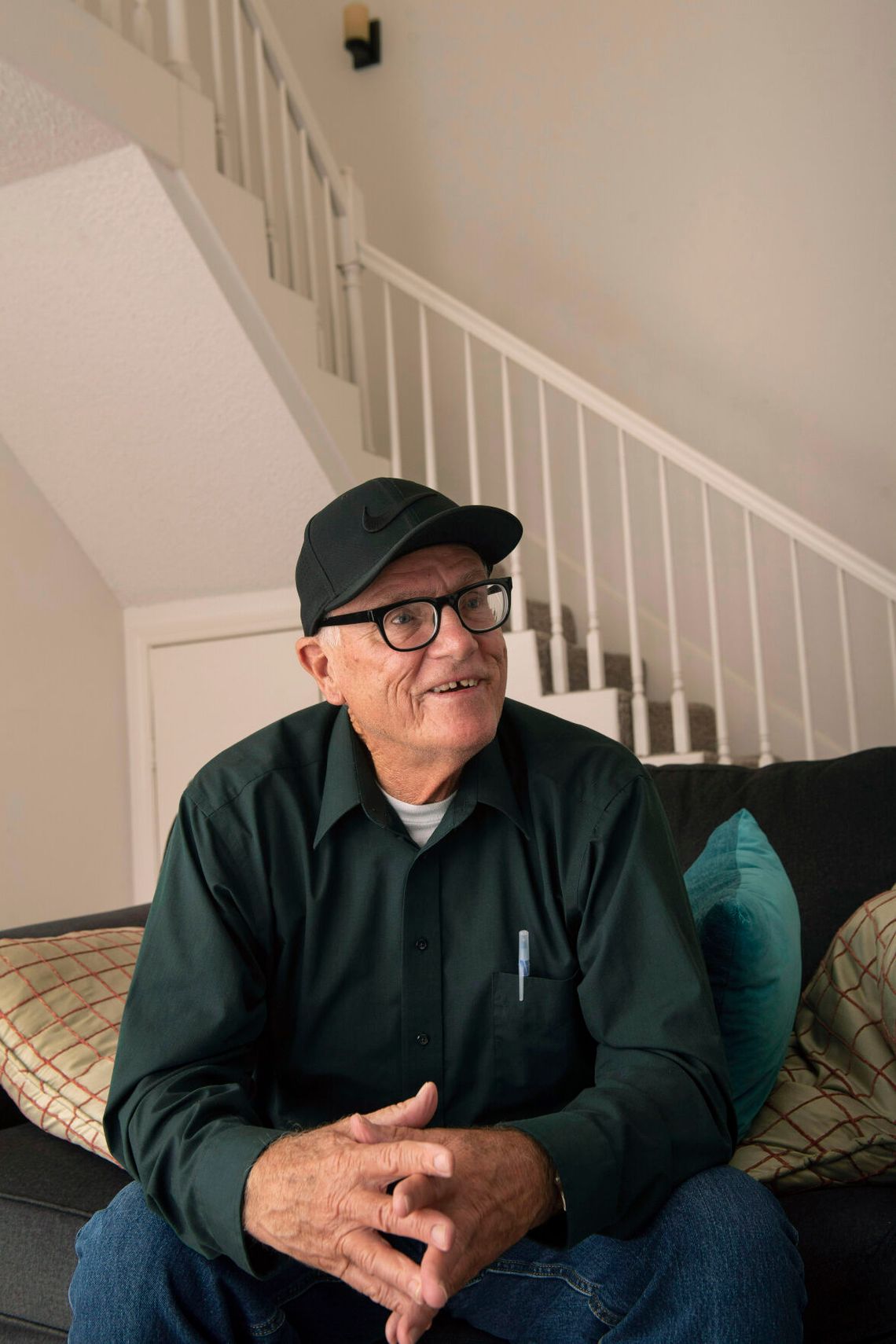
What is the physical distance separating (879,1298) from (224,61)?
16.0ft

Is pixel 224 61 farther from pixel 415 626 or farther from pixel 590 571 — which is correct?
pixel 415 626

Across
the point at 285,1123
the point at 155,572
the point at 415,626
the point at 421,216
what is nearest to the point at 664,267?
the point at 421,216

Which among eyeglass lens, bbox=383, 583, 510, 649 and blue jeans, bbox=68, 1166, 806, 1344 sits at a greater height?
eyeglass lens, bbox=383, 583, 510, 649

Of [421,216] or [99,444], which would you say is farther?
[421,216]

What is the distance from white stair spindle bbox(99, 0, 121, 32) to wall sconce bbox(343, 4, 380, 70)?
221 cm

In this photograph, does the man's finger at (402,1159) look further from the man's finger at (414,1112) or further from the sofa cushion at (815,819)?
the sofa cushion at (815,819)

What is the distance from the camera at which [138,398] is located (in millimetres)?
3309

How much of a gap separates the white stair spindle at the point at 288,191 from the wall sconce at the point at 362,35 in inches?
51.9

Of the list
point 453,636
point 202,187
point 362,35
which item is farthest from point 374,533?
point 362,35

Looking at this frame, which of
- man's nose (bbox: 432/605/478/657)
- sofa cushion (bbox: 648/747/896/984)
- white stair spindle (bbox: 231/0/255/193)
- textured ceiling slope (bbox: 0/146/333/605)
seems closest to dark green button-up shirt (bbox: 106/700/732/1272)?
man's nose (bbox: 432/605/478/657)

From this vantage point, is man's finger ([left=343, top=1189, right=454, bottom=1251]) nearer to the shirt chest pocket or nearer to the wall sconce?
the shirt chest pocket

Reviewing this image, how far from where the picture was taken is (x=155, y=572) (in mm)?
3891

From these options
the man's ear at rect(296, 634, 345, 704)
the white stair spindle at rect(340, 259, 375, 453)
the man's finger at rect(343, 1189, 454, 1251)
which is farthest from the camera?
the white stair spindle at rect(340, 259, 375, 453)

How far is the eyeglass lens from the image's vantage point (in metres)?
1.32
